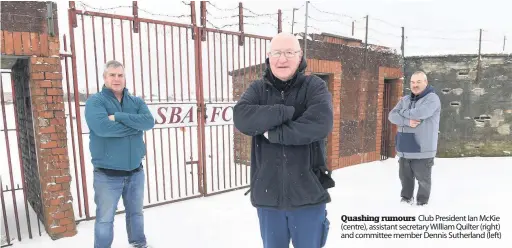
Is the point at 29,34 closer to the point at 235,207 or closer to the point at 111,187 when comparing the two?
the point at 111,187

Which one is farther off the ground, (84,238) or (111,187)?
(111,187)

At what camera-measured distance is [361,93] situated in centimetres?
650

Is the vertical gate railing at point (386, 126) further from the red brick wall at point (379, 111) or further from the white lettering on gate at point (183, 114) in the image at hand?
the white lettering on gate at point (183, 114)

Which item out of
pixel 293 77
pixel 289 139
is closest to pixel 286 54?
pixel 293 77

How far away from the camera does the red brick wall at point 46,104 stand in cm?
288

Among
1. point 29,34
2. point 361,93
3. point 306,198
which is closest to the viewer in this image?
point 306,198

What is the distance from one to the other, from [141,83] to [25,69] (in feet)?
3.95

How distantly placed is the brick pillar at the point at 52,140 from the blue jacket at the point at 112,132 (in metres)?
0.80

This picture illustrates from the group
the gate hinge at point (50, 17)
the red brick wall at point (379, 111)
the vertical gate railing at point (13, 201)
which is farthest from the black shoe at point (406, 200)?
the gate hinge at point (50, 17)

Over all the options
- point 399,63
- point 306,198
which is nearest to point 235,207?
point 306,198

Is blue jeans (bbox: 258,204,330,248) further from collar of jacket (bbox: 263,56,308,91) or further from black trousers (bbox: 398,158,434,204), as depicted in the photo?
black trousers (bbox: 398,158,434,204)

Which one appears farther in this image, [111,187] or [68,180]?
[68,180]

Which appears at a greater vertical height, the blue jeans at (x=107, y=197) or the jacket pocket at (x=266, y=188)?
the jacket pocket at (x=266, y=188)

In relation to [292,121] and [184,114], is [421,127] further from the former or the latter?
[184,114]
